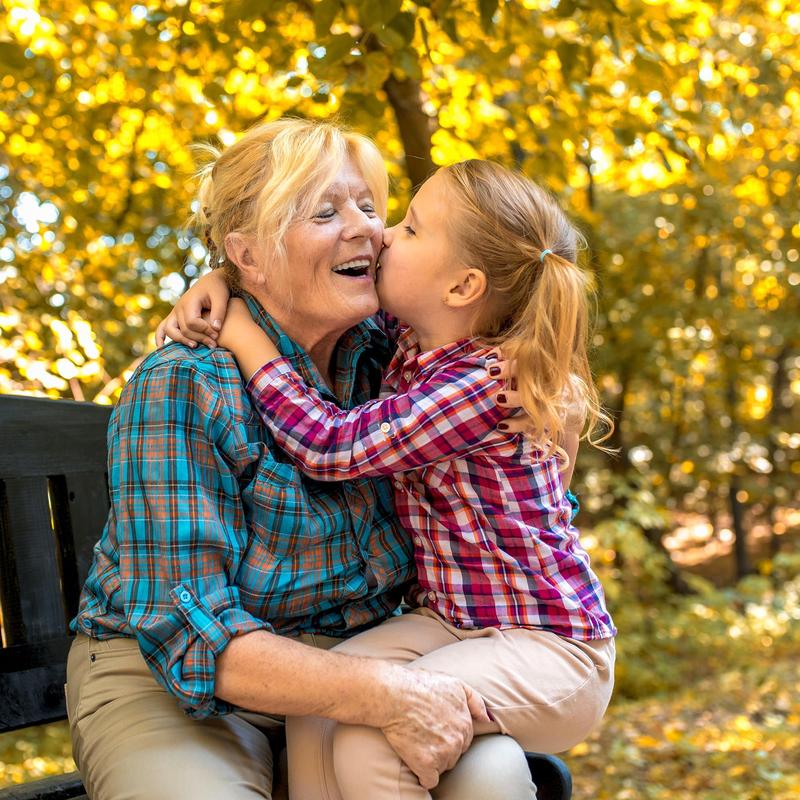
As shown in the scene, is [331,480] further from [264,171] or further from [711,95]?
[711,95]

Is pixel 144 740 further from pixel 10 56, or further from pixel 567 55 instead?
pixel 567 55

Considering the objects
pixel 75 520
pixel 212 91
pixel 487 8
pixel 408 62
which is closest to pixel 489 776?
pixel 75 520

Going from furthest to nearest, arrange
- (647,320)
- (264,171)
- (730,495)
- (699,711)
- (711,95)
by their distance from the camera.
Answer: (730,495) < (647,320) < (699,711) < (711,95) < (264,171)

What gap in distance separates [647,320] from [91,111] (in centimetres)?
484

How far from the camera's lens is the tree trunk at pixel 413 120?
13.7 feet

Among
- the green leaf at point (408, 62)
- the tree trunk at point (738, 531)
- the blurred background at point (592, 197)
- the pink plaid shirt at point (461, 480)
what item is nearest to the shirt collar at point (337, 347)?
the pink plaid shirt at point (461, 480)

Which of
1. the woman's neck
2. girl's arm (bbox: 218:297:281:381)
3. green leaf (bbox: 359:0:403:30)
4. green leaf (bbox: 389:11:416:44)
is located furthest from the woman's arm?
green leaf (bbox: 389:11:416:44)

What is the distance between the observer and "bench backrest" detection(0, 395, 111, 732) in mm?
2406

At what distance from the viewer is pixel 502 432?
2.04m

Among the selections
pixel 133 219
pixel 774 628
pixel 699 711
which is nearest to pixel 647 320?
pixel 774 628

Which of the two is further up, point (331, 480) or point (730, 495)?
point (331, 480)

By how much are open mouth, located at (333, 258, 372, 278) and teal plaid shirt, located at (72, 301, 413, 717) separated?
0.61 feet

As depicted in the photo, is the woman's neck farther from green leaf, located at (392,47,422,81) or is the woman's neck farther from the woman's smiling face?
green leaf, located at (392,47,422,81)

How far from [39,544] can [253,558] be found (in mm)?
776
